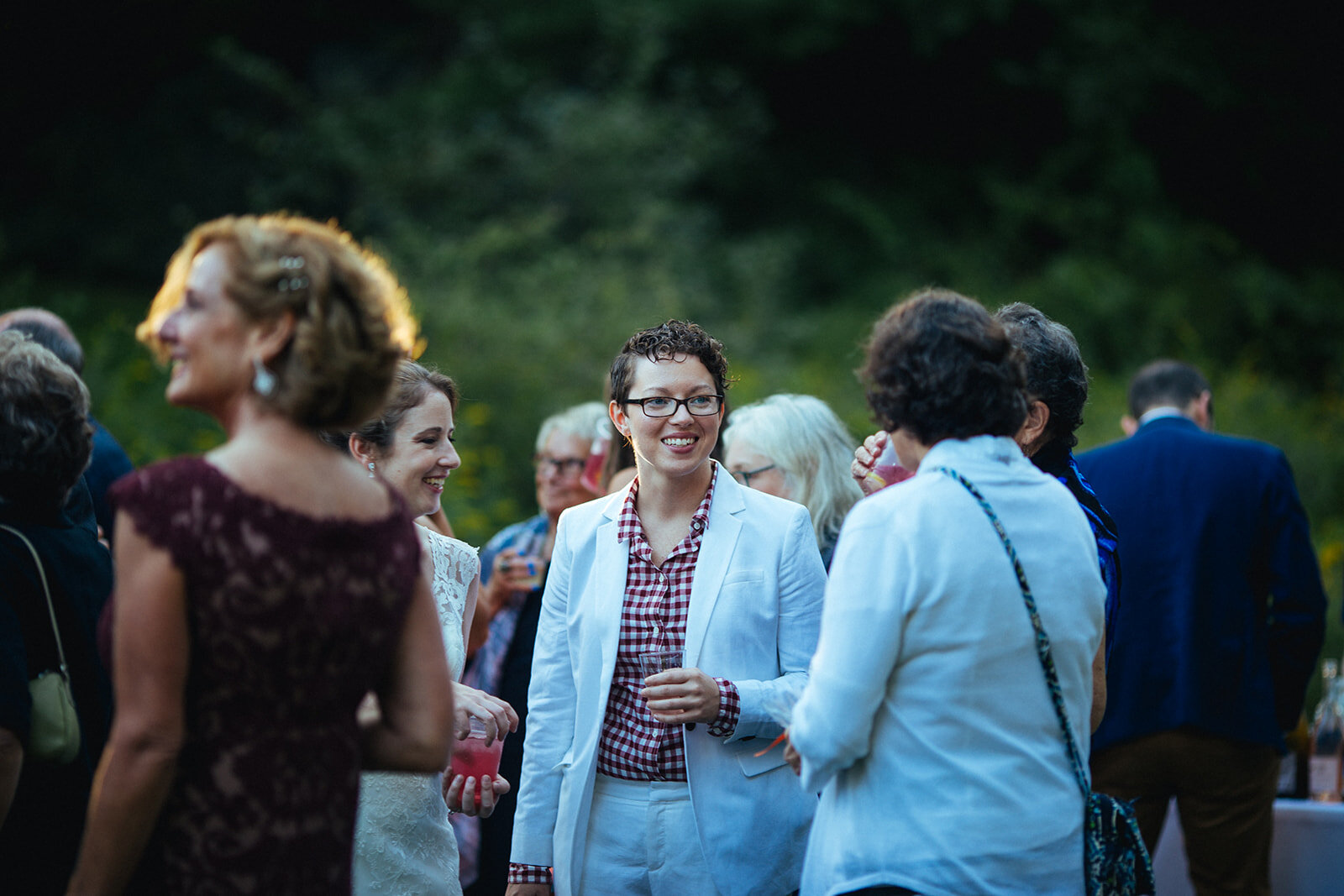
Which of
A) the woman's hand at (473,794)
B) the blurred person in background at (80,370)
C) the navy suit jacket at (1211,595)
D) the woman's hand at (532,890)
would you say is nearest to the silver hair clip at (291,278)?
the woman's hand at (473,794)

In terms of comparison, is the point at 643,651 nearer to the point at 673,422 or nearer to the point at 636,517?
the point at 636,517

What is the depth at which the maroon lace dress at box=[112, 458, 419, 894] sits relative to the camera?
5.20ft

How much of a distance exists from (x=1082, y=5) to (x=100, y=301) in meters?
11.9

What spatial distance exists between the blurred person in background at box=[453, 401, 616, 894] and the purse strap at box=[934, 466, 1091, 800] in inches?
70.8

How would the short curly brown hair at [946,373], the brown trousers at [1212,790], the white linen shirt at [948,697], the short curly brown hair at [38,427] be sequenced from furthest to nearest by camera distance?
the brown trousers at [1212,790]
the short curly brown hair at [38,427]
the short curly brown hair at [946,373]
the white linen shirt at [948,697]

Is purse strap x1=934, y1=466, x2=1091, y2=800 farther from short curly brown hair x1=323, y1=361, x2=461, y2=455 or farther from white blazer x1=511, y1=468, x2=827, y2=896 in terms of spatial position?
short curly brown hair x1=323, y1=361, x2=461, y2=455

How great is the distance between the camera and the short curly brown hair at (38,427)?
2.11 m

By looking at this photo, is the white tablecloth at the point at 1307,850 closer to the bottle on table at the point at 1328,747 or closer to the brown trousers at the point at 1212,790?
the bottle on table at the point at 1328,747

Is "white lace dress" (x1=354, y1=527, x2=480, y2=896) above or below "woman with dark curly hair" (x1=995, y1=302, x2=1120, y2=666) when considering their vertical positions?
below

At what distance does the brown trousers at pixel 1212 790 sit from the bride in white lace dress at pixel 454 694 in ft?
7.98

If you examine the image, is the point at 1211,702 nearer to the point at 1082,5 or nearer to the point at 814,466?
the point at 814,466

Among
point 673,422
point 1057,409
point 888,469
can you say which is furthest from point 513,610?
point 1057,409

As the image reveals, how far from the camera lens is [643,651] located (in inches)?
105

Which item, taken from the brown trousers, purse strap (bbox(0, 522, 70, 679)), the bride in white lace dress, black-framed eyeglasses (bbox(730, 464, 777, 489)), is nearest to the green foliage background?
black-framed eyeglasses (bbox(730, 464, 777, 489))
